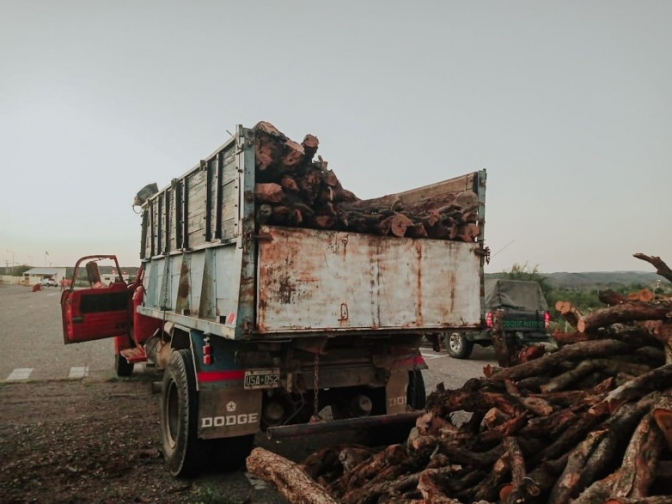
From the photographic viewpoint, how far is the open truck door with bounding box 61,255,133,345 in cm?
897

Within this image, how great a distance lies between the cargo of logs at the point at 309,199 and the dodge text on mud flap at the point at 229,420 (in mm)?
1738

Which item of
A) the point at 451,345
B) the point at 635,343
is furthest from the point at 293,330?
the point at 451,345

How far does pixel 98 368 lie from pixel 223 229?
857 centimetres

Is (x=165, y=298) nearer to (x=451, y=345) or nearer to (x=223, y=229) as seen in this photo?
(x=223, y=229)

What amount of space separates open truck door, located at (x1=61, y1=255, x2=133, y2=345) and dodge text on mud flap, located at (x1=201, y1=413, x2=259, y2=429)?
509 cm

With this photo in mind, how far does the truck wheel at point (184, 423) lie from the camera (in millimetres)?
4918

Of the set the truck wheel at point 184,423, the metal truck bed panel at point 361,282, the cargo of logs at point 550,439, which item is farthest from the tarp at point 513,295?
the truck wheel at point 184,423

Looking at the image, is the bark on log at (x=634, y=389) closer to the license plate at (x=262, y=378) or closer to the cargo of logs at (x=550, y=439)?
the cargo of logs at (x=550, y=439)

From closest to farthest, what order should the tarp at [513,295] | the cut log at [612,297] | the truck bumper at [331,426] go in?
1. the cut log at [612,297]
2. the truck bumper at [331,426]
3. the tarp at [513,295]


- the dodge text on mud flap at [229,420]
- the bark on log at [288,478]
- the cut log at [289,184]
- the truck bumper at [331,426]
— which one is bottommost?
the bark on log at [288,478]

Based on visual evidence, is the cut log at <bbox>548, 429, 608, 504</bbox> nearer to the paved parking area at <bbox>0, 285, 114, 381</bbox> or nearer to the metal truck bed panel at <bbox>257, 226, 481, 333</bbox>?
the metal truck bed panel at <bbox>257, 226, 481, 333</bbox>

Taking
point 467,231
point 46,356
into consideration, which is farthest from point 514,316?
point 46,356

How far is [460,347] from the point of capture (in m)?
13.8

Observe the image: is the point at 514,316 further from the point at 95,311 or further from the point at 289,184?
the point at 289,184
